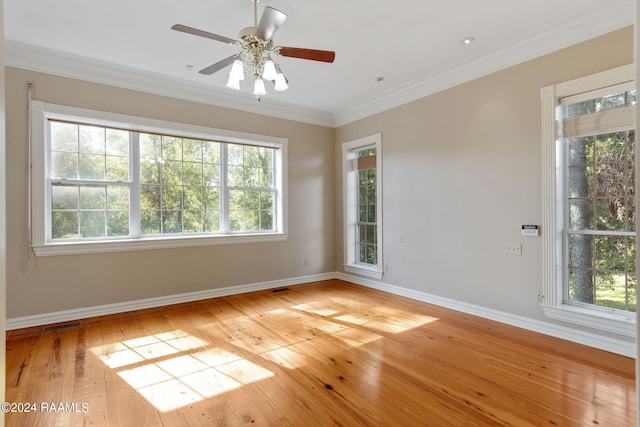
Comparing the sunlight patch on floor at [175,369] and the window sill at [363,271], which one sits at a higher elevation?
the window sill at [363,271]

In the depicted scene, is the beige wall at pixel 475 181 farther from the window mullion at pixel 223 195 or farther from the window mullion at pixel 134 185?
the window mullion at pixel 134 185

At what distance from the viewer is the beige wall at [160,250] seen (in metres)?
3.25

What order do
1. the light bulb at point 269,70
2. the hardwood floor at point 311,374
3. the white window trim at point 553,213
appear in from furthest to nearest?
the white window trim at point 553,213 → the light bulb at point 269,70 → the hardwood floor at point 311,374

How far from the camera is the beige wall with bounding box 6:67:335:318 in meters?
3.25

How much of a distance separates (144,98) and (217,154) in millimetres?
1128

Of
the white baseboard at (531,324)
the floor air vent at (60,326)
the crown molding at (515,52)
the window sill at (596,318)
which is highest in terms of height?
the crown molding at (515,52)

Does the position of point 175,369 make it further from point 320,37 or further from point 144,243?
point 320,37

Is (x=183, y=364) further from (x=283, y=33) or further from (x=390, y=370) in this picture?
(x=283, y=33)

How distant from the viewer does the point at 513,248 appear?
325cm

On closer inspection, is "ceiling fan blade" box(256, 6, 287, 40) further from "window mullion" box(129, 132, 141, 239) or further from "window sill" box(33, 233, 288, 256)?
"window sill" box(33, 233, 288, 256)

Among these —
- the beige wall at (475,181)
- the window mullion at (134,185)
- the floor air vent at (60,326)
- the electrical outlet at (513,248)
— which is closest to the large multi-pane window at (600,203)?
the beige wall at (475,181)

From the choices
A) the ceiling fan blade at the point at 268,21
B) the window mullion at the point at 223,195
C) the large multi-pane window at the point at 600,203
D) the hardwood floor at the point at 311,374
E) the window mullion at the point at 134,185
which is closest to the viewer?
the hardwood floor at the point at 311,374

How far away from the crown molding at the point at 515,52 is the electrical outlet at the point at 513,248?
6.16 ft

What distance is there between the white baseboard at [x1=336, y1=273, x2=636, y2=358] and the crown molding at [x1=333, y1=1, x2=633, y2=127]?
261 cm
